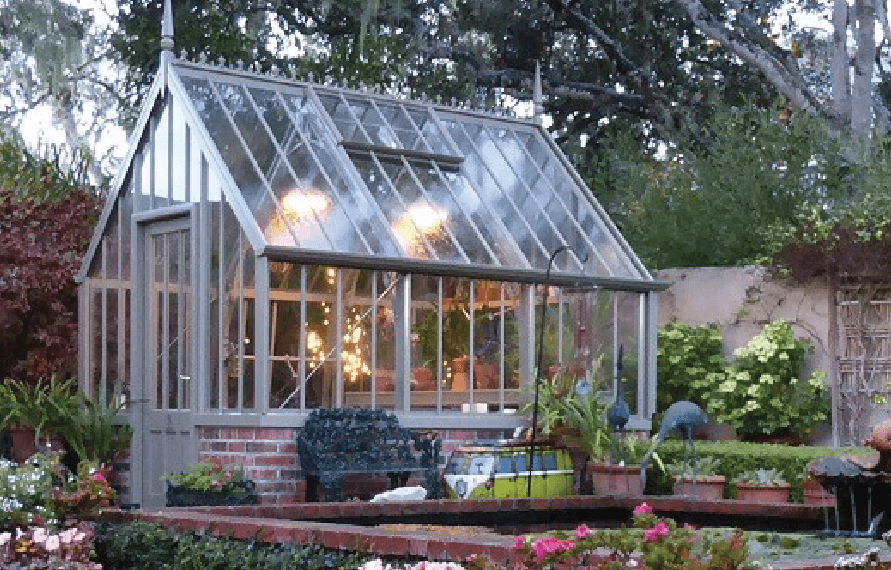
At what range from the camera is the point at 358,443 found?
41.0 ft

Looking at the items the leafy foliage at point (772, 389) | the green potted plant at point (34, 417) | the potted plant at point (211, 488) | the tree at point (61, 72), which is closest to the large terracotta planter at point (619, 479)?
the leafy foliage at point (772, 389)

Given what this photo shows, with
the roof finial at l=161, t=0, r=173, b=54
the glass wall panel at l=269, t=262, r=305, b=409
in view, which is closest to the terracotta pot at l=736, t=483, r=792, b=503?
the glass wall panel at l=269, t=262, r=305, b=409

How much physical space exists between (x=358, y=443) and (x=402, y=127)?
3732 millimetres

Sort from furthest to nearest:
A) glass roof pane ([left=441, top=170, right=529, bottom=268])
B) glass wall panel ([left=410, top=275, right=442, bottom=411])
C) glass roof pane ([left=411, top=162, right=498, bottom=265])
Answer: glass roof pane ([left=441, top=170, right=529, bottom=268]) < glass roof pane ([left=411, top=162, right=498, bottom=265]) < glass wall panel ([left=410, top=275, right=442, bottom=411])

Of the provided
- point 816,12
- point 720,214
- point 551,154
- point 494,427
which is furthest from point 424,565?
point 816,12

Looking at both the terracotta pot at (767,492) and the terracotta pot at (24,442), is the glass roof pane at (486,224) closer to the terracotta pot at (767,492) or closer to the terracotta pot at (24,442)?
the terracotta pot at (767,492)

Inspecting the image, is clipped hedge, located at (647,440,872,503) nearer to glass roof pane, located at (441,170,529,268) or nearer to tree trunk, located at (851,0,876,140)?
glass roof pane, located at (441,170,529,268)

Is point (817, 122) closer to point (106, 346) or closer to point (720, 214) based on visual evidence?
point (720, 214)

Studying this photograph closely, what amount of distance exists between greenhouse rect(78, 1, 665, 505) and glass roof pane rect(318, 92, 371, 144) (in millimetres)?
23

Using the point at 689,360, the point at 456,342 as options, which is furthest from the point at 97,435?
the point at 689,360

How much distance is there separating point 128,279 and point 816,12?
14.1 metres

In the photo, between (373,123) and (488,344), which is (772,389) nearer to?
(488,344)

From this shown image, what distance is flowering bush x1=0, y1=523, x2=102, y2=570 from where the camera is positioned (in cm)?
825

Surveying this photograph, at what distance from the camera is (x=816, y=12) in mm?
24359
